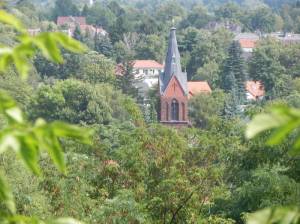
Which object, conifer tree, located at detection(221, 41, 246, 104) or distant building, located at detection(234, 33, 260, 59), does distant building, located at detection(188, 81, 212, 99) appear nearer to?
conifer tree, located at detection(221, 41, 246, 104)

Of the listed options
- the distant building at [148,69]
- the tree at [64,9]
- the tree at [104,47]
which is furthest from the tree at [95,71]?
the tree at [64,9]

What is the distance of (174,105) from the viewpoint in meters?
48.5

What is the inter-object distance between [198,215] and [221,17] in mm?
100442

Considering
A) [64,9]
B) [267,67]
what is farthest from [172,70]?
[64,9]

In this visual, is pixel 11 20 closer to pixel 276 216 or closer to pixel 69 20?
pixel 276 216

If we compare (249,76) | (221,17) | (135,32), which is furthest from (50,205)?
(221,17)

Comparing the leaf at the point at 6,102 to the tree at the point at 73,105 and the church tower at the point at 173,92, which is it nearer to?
the tree at the point at 73,105

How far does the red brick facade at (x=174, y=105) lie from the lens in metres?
47.6

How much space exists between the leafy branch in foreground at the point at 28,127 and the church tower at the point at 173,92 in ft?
150

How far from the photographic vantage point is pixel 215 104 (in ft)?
162

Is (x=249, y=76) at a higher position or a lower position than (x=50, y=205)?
lower

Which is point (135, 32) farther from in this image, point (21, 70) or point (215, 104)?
point (21, 70)

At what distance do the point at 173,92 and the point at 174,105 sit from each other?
1181mm

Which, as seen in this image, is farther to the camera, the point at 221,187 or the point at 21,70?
the point at 221,187
